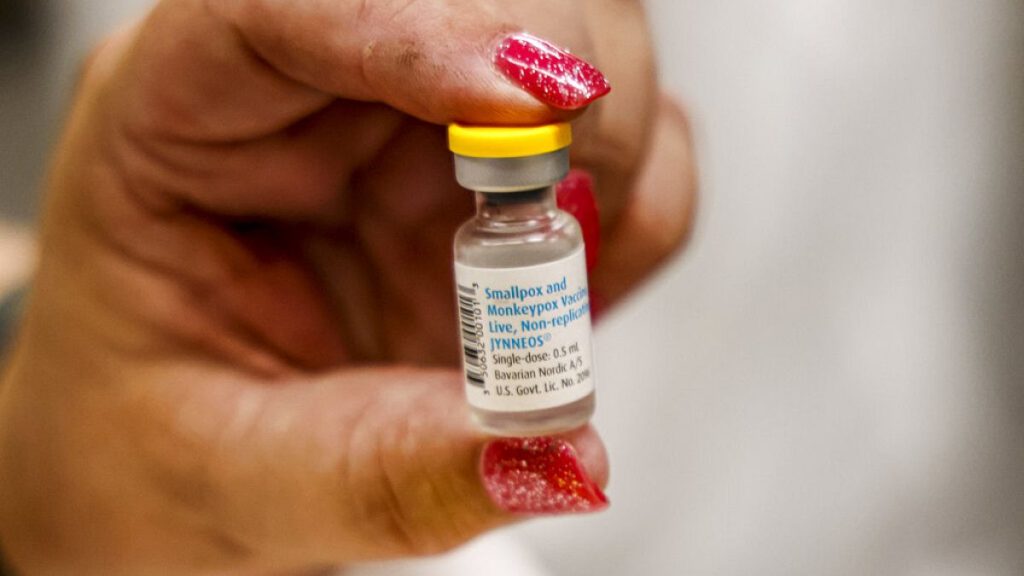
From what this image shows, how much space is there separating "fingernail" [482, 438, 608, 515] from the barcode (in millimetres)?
45

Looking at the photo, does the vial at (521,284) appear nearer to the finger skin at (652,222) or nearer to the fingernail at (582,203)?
the fingernail at (582,203)

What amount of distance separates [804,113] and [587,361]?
73 centimetres

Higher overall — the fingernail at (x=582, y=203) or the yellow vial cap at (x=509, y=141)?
the yellow vial cap at (x=509, y=141)

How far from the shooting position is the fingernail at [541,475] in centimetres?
54

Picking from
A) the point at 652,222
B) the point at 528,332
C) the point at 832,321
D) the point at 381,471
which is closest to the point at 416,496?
the point at 381,471

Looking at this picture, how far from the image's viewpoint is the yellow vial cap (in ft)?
1.54

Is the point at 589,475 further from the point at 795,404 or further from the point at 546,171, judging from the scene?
the point at 795,404

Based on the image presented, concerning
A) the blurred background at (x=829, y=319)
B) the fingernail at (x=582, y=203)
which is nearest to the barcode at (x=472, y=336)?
the fingernail at (x=582, y=203)

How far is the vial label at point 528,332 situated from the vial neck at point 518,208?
0.03 meters

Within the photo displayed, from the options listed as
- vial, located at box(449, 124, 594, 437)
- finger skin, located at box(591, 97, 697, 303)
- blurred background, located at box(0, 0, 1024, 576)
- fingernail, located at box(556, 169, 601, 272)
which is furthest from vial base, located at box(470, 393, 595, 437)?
blurred background, located at box(0, 0, 1024, 576)

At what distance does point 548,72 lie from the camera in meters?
0.49

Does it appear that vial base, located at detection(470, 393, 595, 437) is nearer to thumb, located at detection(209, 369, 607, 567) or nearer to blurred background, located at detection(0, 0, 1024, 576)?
thumb, located at detection(209, 369, 607, 567)

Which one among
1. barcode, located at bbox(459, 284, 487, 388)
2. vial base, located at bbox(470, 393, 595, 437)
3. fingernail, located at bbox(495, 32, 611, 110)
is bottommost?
vial base, located at bbox(470, 393, 595, 437)

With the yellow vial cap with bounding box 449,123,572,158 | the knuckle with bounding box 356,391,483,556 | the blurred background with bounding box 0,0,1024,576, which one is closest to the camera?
the yellow vial cap with bounding box 449,123,572,158
